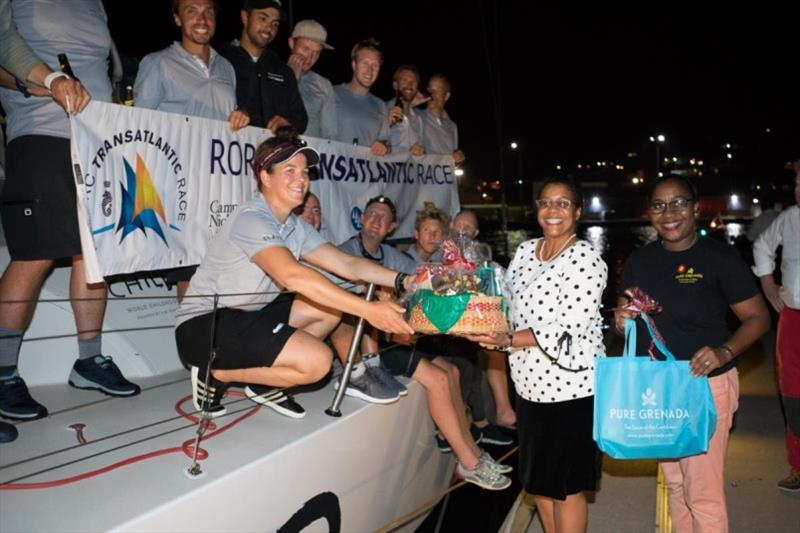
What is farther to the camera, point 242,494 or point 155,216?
point 155,216

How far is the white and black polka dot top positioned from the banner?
2111 millimetres

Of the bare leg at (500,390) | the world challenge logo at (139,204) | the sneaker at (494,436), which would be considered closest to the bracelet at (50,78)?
the world challenge logo at (139,204)

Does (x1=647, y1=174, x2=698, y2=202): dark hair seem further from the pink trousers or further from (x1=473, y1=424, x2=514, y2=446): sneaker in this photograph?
(x1=473, y1=424, x2=514, y2=446): sneaker

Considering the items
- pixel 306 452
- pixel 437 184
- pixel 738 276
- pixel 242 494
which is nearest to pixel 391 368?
pixel 306 452

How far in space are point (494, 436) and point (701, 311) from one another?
8.13ft

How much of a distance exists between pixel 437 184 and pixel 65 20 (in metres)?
3.97

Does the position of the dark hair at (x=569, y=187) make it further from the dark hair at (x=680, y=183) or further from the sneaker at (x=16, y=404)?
the sneaker at (x=16, y=404)

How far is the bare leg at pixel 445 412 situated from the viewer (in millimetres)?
3910

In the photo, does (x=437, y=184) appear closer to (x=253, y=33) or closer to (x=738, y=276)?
(x=253, y=33)

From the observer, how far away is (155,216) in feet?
11.9

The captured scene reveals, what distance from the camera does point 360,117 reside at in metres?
5.58

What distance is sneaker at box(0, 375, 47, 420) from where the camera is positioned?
9.29ft

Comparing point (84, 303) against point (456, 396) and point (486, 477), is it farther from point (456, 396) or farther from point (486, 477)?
point (486, 477)

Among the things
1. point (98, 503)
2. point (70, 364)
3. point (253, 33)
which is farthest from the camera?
point (253, 33)
